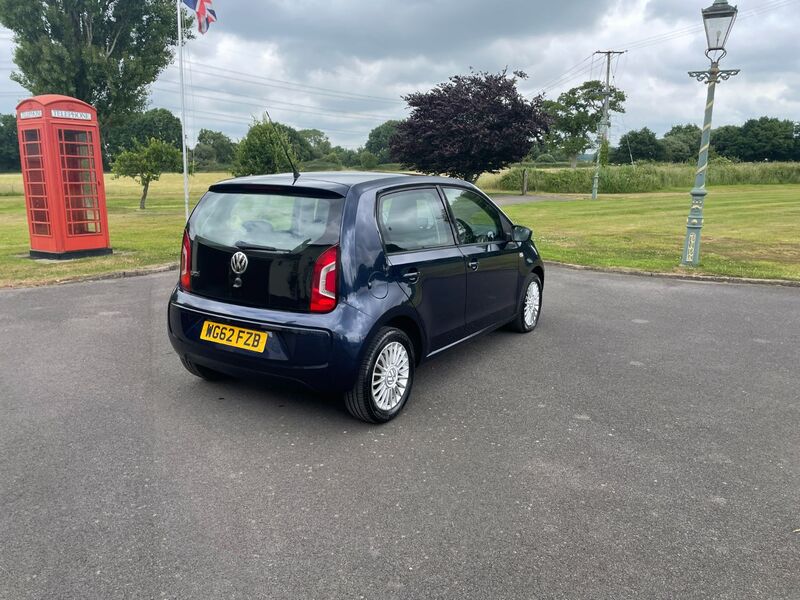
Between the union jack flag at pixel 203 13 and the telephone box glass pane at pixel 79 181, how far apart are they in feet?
22.1

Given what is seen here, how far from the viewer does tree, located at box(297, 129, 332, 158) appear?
72.7 metres

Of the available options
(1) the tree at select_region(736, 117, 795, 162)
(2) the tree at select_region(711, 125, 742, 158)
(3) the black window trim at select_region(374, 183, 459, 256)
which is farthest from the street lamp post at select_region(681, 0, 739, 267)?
(1) the tree at select_region(736, 117, 795, 162)

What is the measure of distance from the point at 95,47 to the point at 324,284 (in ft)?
106

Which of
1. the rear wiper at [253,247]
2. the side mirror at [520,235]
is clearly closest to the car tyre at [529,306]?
the side mirror at [520,235]

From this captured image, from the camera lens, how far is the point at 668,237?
1532 centimetres

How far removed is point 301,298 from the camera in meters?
3.81

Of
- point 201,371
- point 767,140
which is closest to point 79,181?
point 201,371

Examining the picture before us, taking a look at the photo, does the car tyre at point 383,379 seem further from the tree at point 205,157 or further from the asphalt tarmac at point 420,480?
the tree at point 205,157

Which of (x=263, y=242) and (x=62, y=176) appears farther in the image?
(x=62, y=176)

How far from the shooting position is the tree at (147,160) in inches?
1048

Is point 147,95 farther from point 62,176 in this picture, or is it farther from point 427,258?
point 427,258

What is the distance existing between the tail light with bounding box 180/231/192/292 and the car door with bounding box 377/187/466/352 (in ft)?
4.67

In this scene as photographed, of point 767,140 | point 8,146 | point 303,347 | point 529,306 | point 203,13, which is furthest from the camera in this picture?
point 767,140

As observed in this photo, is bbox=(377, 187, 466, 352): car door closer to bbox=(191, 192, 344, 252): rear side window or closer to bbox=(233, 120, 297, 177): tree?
bbox=(191, 192, 344, 252): rear side window
